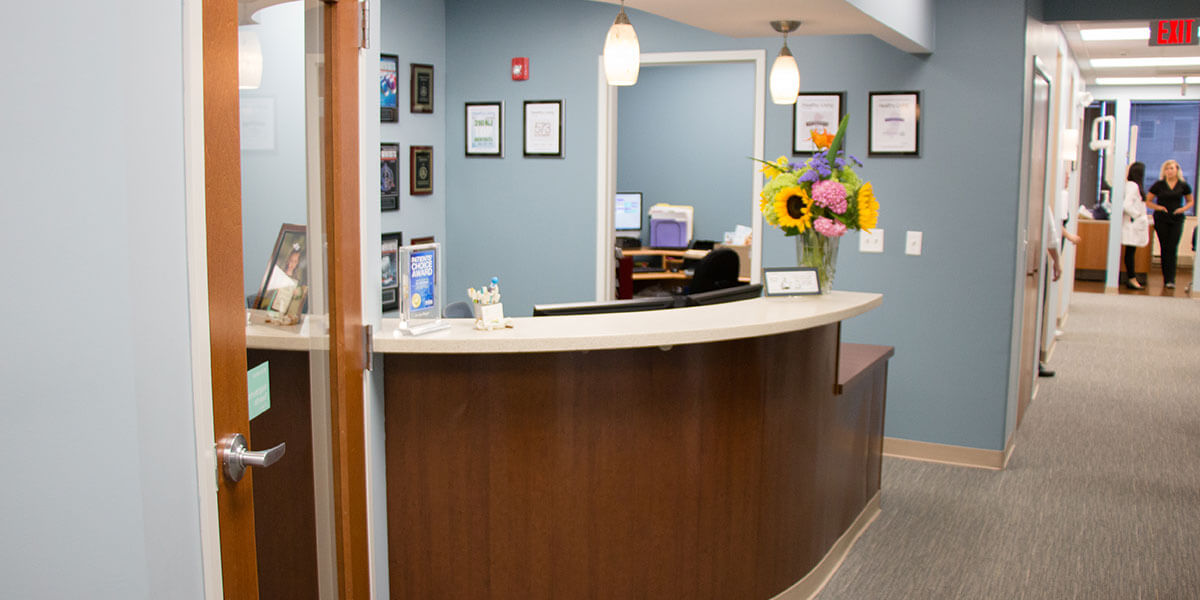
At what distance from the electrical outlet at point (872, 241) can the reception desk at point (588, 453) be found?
2111 mm

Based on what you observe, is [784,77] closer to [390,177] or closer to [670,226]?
[390,177]

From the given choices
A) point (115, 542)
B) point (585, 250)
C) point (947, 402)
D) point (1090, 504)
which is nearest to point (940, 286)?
point (947, 402)

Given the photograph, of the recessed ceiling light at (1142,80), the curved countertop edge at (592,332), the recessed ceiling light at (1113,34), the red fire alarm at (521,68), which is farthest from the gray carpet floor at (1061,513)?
the recessed ceiling light at (1142,80)

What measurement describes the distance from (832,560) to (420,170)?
319 centimetres

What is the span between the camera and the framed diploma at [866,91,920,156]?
4980mm

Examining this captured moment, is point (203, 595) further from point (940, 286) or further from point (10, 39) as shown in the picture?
point (940, 286)

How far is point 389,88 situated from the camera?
17.3 feet

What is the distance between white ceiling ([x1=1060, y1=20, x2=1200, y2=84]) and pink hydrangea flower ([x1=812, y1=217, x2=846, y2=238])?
4388 millimetres

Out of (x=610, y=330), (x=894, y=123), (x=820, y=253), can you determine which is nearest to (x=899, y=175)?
(x=894, y=123)

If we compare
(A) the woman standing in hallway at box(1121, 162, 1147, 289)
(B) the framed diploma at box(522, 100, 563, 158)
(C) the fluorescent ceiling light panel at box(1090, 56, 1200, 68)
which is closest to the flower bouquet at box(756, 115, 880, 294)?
(B) the framed diploma at box(522, 100, 563, 158)

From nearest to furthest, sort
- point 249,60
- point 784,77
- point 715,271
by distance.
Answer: point 249,60, point 784,77, point 715,271

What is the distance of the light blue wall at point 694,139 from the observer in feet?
26.4

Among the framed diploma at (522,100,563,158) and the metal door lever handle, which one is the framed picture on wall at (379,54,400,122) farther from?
the metal door lever handle

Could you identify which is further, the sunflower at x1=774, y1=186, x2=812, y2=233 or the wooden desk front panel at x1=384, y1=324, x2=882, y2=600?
the sunflower at x1=774, y1=186, x2=812, y2=233
